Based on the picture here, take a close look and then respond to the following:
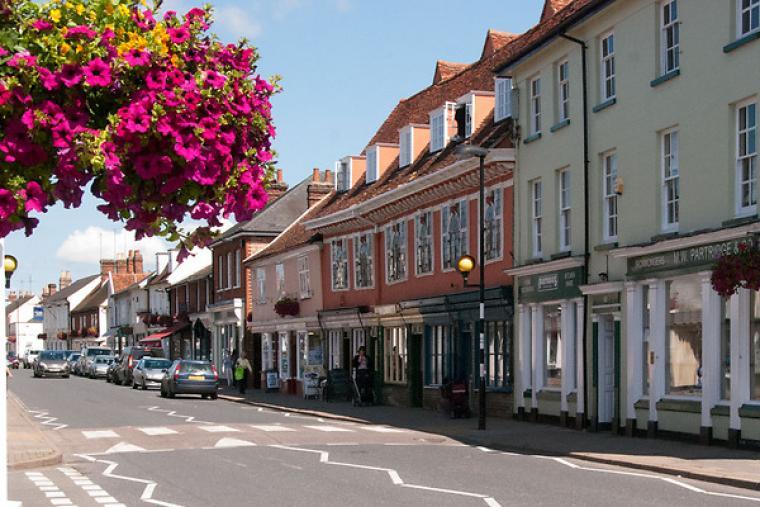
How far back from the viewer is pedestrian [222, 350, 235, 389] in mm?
56994

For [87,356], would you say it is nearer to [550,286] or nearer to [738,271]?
[550,286]

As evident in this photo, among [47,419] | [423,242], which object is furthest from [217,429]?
[423,242]

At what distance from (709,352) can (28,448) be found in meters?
12.1

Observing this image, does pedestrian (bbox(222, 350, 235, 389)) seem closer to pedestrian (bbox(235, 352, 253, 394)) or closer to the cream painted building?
pedestrian (bbox(235, 352, 253, 394))

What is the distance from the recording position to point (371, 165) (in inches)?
1668

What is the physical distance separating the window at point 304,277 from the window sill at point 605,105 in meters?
23.8

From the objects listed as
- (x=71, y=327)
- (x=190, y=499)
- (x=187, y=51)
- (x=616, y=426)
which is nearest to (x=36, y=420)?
(x=616, y=426)

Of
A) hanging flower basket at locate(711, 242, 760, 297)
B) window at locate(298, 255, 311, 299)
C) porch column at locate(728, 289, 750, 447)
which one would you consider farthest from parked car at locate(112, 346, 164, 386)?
hanging flower basket at locate(711, 242, 760, 297)

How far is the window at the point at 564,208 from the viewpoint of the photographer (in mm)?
26797

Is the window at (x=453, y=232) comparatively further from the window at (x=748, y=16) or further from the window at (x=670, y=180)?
the window at (x=748, y=16)

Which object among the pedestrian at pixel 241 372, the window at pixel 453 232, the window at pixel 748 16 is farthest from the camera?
the pedestrian at pixel 241 372

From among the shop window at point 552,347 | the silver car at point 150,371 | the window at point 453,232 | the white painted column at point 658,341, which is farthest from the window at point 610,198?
the silver car at point 150,371

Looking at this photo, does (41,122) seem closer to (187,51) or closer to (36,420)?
(187,51)

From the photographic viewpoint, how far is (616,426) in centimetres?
2398
